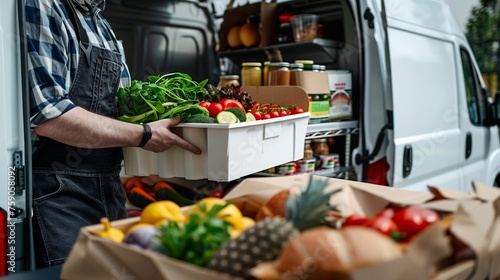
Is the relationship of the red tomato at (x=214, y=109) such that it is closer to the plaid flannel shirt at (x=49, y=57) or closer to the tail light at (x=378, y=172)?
the plaid flannel shirt at (x=49, y=57)

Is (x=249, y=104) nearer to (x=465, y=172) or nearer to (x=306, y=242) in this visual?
(x=306, y=242)

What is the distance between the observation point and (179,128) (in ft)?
6.97

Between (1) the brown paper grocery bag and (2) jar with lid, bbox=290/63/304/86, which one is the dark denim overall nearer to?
(1) the brown paper grocery bag

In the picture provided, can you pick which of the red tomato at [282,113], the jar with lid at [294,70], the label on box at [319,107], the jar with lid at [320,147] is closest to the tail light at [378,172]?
the jar with lid at [320,147]

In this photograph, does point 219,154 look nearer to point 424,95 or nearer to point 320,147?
point 320,147

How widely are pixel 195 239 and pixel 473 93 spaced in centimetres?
399

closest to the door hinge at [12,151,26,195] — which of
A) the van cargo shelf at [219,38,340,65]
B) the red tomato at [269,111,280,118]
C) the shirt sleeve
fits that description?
the shirt sleeve

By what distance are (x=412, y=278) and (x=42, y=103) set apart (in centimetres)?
138

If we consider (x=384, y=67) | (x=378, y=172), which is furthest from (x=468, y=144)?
(x=384, y=67)

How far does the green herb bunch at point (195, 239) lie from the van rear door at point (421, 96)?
235 centimetres

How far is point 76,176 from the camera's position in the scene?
6.74 feet

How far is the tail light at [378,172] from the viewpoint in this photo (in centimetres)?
325

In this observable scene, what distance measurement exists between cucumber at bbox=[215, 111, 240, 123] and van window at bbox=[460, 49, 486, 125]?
9.29 feet

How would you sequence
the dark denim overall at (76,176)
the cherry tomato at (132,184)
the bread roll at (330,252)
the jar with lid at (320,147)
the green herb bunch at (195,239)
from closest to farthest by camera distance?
the bread roll at (330,252)
the green herb bunch at (195,239)
the dark denim overall at (76,176)
the jar with lid at (320,147)
the cherry tomato at (132,184)
